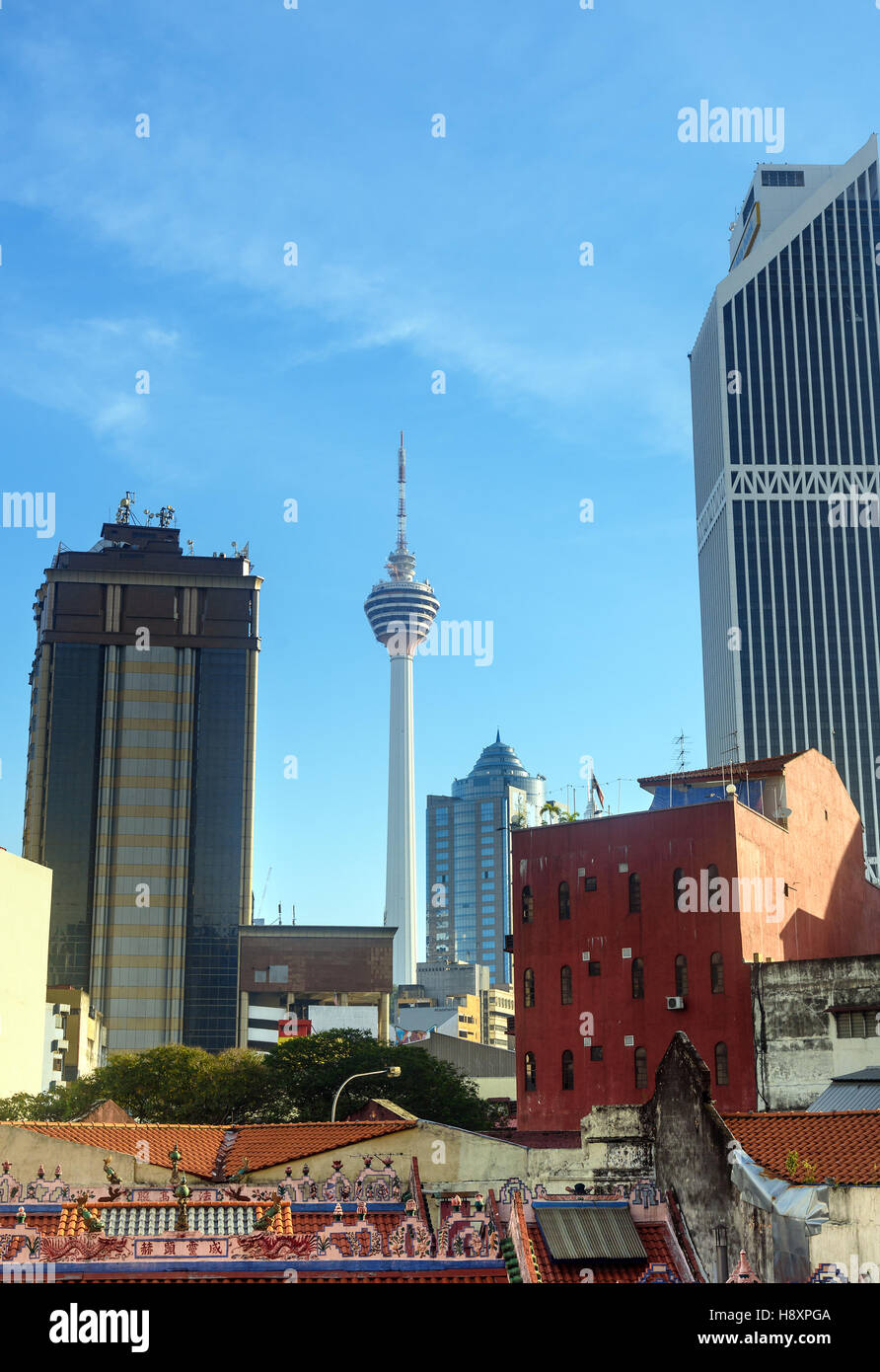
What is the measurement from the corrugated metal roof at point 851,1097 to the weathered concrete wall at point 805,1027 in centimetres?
1403

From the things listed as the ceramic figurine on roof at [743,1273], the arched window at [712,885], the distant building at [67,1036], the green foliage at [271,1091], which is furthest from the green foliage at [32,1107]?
the ceramic figurine on roof at [743,1273]

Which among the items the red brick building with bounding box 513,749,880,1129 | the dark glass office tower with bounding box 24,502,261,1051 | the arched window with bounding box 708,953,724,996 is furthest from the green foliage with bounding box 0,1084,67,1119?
the dark glass office tower with bounding box 24,502,261,1051

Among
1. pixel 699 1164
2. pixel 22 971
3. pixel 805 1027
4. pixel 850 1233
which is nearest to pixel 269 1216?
pixel 699 1164

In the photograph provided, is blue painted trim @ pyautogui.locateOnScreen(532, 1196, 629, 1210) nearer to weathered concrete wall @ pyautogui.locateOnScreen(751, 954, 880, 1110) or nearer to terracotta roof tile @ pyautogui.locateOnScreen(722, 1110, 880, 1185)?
terracotta roof tile @ pyautogui.locateOnScreen(722, 1110, 880, 1185)

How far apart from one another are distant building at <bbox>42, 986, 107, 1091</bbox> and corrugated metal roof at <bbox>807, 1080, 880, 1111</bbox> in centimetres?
9661

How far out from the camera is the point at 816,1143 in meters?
31.8

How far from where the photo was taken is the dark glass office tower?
18462cm

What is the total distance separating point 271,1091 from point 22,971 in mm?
23038

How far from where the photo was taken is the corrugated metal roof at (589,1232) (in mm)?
29766
